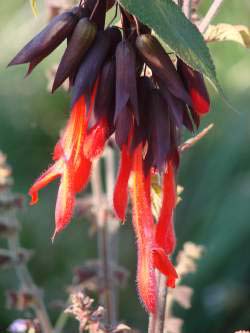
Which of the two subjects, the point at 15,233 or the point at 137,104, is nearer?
the point at 137,104

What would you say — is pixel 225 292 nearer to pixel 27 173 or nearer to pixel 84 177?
pixel 27 173

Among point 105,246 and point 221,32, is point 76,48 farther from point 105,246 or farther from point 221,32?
point 105,246

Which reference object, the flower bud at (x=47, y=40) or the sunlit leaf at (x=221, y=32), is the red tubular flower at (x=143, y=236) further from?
the sunlit leaf at (x=221, y=32)

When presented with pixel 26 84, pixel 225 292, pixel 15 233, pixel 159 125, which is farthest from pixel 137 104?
pixel 26 84

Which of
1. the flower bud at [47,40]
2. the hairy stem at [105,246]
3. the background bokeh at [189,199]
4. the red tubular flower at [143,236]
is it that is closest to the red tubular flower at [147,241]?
the red tubular flower at [143,236]

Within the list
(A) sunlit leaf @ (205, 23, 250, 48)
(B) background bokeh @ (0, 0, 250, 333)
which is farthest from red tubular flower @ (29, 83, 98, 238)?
(B) background bokeh @ (0, 0, 250, 333)
